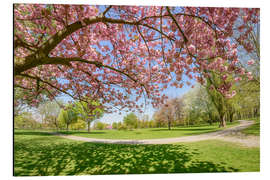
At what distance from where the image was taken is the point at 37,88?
8.25 ft

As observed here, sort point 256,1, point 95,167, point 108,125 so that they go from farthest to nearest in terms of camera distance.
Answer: point 108,125, point 256,1, point 95,167

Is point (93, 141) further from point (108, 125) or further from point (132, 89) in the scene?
point (132, 89)

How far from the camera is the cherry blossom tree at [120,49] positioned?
2.01 meters

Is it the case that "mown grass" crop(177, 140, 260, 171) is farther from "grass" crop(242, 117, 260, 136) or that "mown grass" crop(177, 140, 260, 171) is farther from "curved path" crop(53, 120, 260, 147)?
"grass" crop(242, 117, 260, 136)

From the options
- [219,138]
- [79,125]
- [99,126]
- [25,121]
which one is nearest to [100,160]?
[99,126]

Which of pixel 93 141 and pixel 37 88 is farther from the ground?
pixel 37 88

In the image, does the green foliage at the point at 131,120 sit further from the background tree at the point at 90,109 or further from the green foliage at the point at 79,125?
the green foliage at the point at 79,125

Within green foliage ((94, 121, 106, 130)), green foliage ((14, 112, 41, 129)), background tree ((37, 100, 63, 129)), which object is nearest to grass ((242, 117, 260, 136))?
green foliage ((94, 121, 106, 130))

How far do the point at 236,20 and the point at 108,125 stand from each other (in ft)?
10.3

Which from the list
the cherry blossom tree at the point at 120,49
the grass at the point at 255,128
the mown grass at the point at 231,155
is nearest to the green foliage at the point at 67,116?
the cherry blossom tree at the point at 120,49

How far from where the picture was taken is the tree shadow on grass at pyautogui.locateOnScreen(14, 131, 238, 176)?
90.8 inches

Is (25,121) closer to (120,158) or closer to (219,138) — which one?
(120,158)

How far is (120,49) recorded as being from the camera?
2.70m

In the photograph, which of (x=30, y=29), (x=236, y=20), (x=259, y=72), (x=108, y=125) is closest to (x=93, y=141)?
(x=108, y=125)
